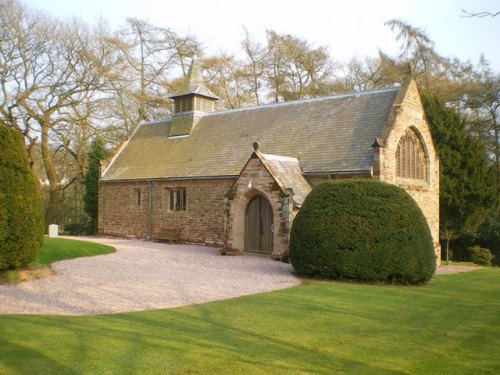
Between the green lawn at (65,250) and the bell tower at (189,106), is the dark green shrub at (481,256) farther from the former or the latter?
the green lawn at (65,250)

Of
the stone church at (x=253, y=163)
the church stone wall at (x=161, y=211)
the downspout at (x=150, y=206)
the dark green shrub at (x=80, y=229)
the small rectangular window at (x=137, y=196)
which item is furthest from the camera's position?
the dark green shrub at (x=80, y=229)

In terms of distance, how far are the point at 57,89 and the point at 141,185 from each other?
10.4 metres

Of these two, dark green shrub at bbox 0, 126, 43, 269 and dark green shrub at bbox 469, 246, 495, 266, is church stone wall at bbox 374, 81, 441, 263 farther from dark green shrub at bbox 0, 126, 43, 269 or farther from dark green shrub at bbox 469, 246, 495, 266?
dark green shrub at bbox 0, 126, 43, 269

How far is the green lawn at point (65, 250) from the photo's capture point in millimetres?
17484

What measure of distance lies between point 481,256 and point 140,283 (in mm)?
22264

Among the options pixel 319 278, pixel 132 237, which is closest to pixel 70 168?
pixel 132 237

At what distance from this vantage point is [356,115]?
22594 mm

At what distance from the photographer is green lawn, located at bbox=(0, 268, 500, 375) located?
6.37 metres

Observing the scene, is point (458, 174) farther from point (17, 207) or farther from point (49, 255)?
point (17, 207)

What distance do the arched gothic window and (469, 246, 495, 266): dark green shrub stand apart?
8549 millimetres

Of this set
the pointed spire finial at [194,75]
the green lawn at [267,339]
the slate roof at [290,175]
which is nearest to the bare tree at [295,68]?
the pointed spire finial at [194,75]

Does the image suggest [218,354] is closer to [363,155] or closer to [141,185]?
[363,155]

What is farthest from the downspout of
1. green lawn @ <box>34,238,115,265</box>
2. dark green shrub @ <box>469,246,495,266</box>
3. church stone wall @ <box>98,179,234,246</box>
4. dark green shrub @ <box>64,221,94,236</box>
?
dark green shrub @ <box>469,246,495,266</box>

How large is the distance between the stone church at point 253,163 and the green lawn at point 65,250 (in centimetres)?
525
